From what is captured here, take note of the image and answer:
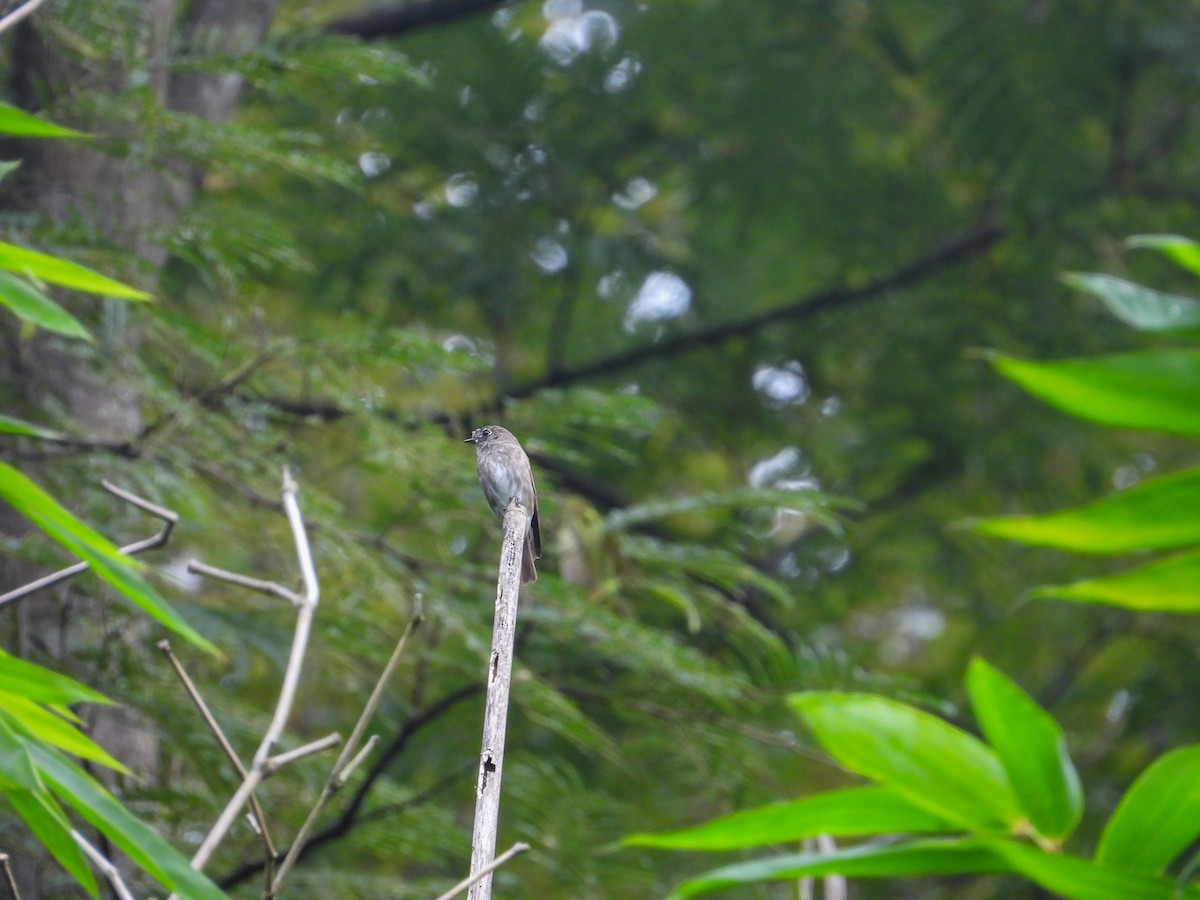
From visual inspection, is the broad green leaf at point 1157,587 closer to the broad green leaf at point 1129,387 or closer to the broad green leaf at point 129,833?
the broad green leaf at point 1129,387

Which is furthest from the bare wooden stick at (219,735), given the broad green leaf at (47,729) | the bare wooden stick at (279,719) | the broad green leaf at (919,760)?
the broad green leaf at (919,760)

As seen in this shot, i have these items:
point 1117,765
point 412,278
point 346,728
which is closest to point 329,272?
point 412,278

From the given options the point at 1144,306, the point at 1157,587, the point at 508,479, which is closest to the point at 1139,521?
the point at 1157,587

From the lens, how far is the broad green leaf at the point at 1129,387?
45.5 inches

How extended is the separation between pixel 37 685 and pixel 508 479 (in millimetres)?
1408

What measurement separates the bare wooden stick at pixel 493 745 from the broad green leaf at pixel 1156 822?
2.07 feet

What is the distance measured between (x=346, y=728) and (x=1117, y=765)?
4.67 m

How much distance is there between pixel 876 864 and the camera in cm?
114

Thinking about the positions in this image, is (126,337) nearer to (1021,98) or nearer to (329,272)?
(329,272)

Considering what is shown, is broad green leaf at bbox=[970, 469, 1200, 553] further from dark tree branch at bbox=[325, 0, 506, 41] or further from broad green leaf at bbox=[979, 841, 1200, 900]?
dark tree branch at bbox=[325, 0, 506, 41]

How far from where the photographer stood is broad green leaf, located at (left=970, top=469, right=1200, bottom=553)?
45.8 inches

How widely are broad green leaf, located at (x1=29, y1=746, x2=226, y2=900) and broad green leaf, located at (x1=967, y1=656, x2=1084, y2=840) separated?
2.86 feet

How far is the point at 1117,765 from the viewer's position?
7566 millimetres

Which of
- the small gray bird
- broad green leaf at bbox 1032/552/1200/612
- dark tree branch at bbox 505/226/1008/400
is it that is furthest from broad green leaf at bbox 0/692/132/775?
dark tree branch at bbox 505/226/1008/400
